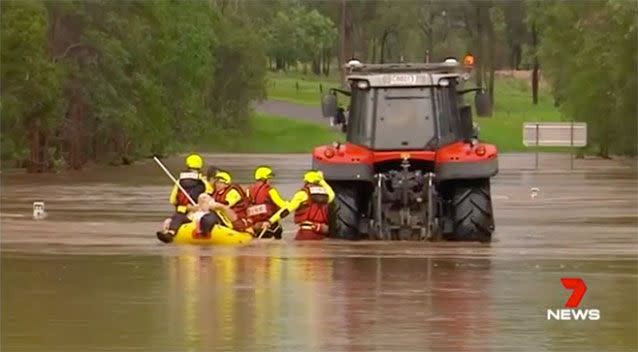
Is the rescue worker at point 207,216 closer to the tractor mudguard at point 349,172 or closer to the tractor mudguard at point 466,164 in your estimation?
the tractor mudguard at point 349,172

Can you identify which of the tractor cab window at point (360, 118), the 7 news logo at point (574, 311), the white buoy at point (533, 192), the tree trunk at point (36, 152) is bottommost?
the tree trunk at point (36, 152)

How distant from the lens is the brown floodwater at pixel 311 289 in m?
13.7

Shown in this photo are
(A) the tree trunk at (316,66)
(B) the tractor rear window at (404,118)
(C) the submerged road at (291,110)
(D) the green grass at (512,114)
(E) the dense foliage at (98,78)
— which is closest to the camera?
(B) the tractor rear window at (404,118)

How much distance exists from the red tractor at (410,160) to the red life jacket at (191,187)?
67.4 inches

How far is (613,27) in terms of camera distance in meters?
62.9

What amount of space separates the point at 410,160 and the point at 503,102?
81820 millimetres

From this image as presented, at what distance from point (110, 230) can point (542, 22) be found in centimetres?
5127

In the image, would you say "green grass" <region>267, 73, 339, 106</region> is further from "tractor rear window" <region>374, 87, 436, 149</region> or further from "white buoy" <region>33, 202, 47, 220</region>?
"tractor rear window" <region>374, 87, 436, 149</region>

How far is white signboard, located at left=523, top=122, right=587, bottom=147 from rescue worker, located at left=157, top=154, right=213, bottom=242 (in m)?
42.7

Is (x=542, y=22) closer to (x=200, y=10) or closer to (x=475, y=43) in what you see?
(x=200, y=10)

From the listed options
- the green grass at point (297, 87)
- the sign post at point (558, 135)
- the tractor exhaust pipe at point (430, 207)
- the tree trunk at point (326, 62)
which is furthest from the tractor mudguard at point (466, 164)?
the tree trunk at point (326, 62)

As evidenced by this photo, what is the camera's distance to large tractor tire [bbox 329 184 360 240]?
24.1 metres

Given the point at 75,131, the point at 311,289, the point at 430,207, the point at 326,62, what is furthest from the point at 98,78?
the point at 326,62

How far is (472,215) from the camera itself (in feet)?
78.7
